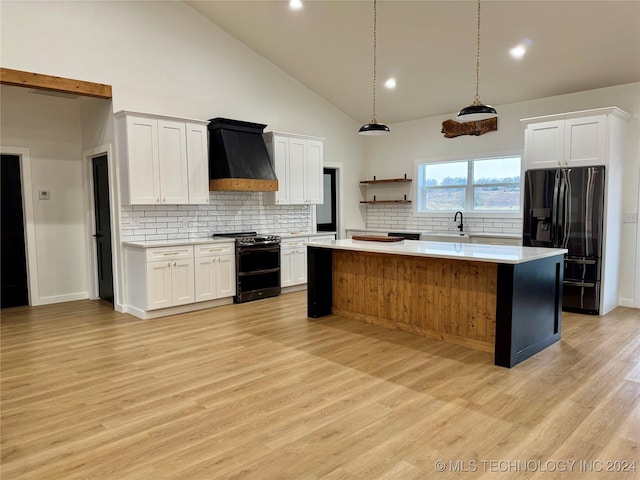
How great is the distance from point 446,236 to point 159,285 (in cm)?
436

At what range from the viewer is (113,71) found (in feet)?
18.2

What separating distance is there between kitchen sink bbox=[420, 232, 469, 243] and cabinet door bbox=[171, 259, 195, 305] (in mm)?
3858

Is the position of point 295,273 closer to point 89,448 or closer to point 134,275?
point 134,275

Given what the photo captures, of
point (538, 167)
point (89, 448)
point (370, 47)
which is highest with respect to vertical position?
point (370, 47)

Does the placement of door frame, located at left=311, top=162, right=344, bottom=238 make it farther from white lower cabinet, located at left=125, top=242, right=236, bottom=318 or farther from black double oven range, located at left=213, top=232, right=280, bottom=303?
white lower cabinet, located at left=125, top=242, right=236, bottom=318

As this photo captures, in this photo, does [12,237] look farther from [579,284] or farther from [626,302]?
[626,302]

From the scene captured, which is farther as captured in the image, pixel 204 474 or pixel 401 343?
pixel 401 343

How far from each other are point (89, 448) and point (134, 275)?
328 centimetres

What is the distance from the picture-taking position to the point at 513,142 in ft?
22.3

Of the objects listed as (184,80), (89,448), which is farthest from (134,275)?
(89,448)

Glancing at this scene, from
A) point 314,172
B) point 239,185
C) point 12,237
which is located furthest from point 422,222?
point 12,237

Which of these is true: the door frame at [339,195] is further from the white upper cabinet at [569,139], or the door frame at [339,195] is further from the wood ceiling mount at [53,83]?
the wood ceiling mount at [53,83]

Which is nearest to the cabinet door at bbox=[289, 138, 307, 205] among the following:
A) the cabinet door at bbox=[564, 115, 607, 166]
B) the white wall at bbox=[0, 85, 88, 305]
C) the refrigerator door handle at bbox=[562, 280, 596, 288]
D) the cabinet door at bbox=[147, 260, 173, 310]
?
the cabinet door at bbox=[147, 260, 173, 310]

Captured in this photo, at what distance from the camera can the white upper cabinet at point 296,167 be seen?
695cm
